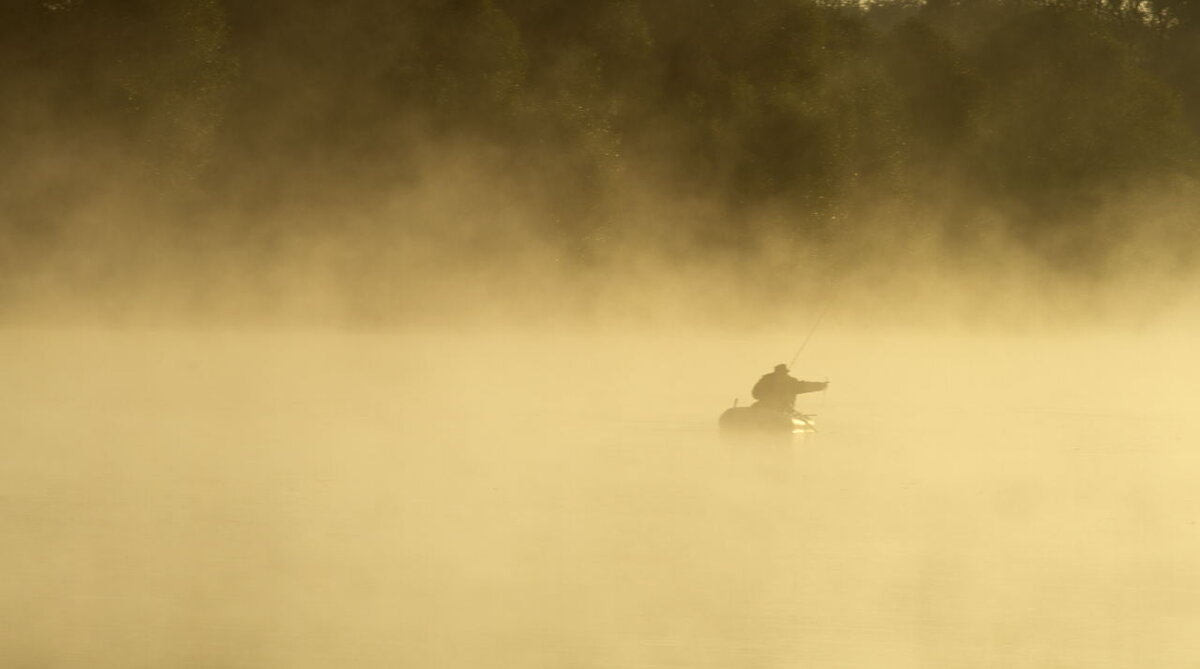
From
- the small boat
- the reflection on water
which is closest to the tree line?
the reflection on water

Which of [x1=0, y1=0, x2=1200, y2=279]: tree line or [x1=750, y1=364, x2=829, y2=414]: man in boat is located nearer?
[x1=750, y1=364, x2=829, y2=414]: man in boat

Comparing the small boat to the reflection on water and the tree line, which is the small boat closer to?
the reflection on water

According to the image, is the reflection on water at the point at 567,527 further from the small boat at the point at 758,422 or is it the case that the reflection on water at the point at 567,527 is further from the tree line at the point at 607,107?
the tree line at the point at 607,107

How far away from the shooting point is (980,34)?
4344 cm

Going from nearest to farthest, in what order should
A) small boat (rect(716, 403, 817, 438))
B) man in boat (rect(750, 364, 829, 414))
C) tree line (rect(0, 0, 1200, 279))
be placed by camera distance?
1. small boat (rect(716, 403, 817, 438))
2. man in boat (rect(750, 364, 829, 414))
3. tree line (rect(0, 0, 1200, 279))

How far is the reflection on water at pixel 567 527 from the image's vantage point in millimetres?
10617

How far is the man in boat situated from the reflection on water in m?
0.64

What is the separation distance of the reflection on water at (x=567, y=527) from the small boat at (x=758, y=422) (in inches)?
13.8

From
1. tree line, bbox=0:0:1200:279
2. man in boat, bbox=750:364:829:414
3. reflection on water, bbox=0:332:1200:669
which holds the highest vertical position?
tree line, bbox=0:0:1200:279

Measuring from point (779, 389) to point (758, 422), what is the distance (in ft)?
1.93

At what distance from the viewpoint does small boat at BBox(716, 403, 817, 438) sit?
2064 cm

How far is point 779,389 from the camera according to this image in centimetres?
2103

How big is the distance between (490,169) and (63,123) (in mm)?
8613

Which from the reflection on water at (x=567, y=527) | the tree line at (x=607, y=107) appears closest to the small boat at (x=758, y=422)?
the reflection on water at (x=567, y=527)
